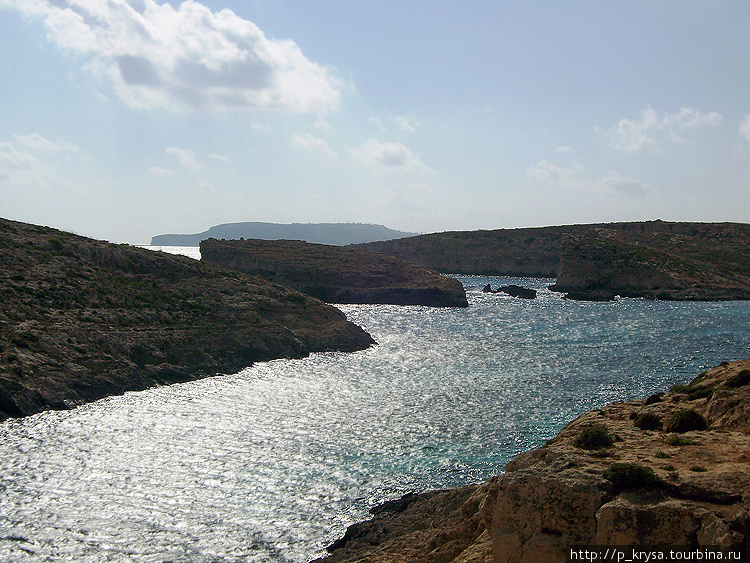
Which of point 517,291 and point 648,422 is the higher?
point 517,291

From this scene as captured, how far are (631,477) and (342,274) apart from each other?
4219 inches

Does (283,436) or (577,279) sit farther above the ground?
(577,279)

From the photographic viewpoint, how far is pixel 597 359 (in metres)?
62.2

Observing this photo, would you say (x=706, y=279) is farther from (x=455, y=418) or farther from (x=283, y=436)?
(x=283, y=436)

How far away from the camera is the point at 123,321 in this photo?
173 ft

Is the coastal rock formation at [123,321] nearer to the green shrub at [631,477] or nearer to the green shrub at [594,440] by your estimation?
the green shrub at [594,440]

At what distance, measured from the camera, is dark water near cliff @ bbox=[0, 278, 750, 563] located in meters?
23.4

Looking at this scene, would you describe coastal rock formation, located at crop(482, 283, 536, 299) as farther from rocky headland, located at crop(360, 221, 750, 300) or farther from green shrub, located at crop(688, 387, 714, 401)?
green shrub, located at crop(688, 387, 714, 401)

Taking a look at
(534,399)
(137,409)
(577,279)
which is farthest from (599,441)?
(577,279)

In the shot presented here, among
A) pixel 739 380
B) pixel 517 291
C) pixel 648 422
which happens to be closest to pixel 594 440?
pixel 648 422

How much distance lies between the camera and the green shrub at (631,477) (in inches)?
556

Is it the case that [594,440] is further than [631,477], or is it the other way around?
[594,440]

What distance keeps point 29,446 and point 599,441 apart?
96.1 feet

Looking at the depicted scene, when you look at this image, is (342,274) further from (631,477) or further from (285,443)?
(631,477)
